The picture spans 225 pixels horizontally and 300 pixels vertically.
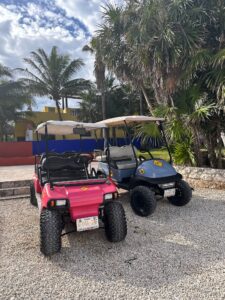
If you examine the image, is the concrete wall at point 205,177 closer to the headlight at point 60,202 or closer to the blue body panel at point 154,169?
the blue body panel at point 154,169

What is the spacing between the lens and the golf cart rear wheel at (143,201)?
4.67m

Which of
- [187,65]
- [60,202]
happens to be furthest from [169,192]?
[187,65]

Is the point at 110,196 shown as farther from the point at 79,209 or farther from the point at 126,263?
the point at 126,263

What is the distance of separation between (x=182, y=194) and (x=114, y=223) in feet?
7.59

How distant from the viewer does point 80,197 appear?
133 inches

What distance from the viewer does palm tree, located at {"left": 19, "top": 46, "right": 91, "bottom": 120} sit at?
1958cm

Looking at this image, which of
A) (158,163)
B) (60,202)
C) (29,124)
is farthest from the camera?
(29,124)

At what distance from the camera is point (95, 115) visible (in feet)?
77.4

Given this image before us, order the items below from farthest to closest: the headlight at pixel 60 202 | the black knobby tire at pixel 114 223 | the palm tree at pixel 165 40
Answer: the palm tree at pixel 165 40 < the black knobby tire at pixel 114 223 < the headlight at pixel 60 202

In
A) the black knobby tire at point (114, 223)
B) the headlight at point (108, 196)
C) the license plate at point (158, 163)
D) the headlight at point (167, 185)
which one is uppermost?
the license plate at point (158, 163)

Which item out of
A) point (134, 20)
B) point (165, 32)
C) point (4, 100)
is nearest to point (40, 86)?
point (4, 100)

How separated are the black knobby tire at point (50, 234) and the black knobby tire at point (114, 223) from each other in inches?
28.6

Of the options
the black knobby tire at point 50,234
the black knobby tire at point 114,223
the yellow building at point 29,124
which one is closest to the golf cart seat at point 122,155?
the black knobby tire at point 114,223

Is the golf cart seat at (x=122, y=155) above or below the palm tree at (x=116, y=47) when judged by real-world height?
below
